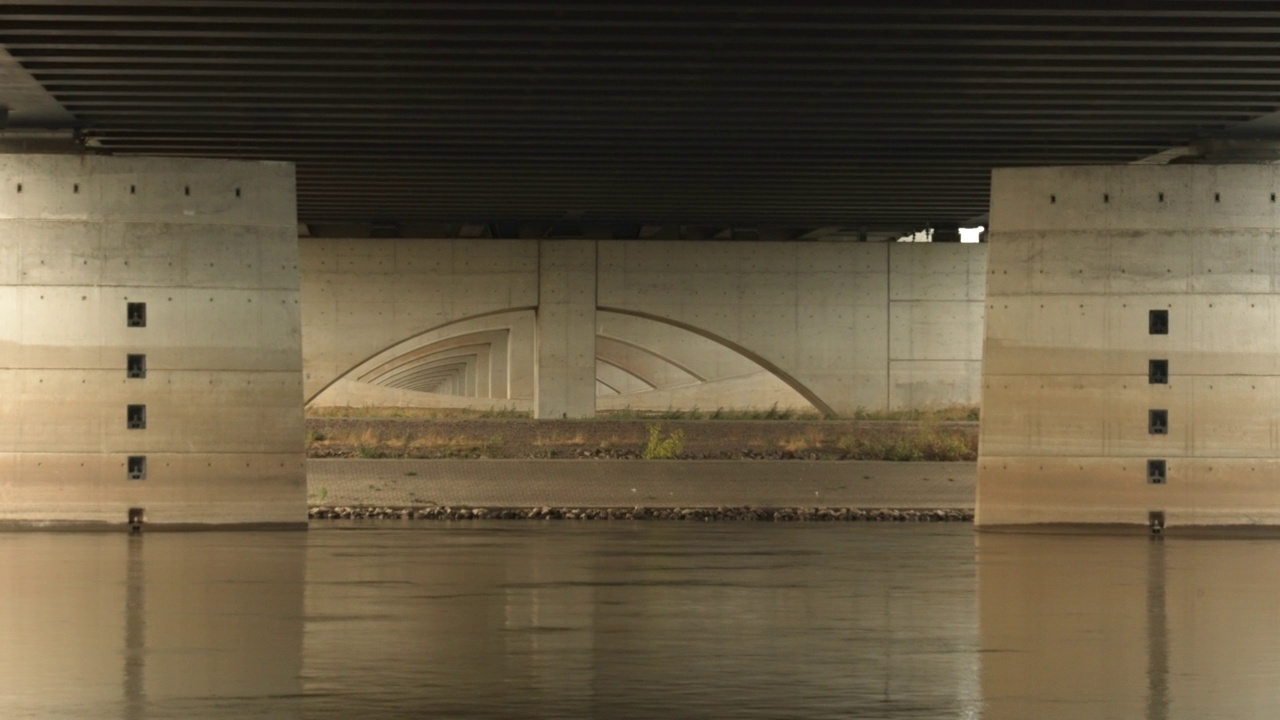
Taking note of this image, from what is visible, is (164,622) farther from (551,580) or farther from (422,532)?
(422,532)

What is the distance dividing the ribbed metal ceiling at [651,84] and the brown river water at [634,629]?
18.9 feet

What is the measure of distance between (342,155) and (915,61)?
452 inches

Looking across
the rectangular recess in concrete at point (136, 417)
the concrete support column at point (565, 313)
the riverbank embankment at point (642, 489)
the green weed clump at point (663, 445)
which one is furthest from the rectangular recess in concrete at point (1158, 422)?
the concrete support column at point (565, 313)

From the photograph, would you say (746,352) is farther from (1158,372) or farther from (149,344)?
(149,344)

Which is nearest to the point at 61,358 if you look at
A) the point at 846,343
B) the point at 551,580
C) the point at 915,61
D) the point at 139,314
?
the point at 139,314

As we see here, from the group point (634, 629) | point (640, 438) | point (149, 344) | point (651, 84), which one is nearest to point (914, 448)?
point (640, 438)

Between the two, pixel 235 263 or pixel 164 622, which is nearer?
pixel 164 622

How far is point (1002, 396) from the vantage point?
29469 millimetres

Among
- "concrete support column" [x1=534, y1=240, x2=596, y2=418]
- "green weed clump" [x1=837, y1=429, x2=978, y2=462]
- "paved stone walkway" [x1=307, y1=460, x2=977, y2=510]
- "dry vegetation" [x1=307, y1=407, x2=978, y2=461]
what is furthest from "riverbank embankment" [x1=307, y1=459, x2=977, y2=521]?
"concrete support column" [x1=534, y1=240, x2=596, y2=418]

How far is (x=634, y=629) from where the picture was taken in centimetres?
1602

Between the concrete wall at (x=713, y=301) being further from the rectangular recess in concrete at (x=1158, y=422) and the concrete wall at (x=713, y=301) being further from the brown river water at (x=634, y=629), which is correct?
the brown river water at (x=634, y=629)

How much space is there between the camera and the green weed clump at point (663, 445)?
38.7 metres

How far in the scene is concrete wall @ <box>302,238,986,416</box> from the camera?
44406 mm

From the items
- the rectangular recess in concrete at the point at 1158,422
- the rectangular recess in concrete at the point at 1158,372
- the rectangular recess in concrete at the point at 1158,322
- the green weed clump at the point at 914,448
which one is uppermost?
the rectangular recess in concrete at the point at 1158,322
